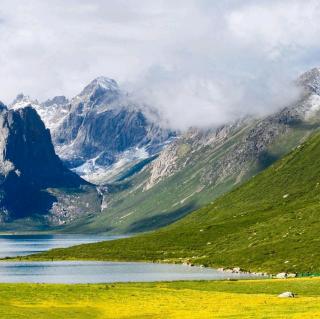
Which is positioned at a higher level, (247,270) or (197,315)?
(197,315)

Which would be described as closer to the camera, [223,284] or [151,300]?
[151,300]

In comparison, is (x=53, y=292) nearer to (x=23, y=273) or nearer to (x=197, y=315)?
(x=197, y=315)

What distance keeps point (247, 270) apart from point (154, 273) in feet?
83.3

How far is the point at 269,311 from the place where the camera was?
237 ft

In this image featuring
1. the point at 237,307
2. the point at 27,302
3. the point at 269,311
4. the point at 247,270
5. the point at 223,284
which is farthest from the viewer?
the point at 247,270

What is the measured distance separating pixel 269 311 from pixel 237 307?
8.44 metres

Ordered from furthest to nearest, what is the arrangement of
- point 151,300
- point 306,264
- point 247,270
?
point 247,270
point 306,264
point 151,300

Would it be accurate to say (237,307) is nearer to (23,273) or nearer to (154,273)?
(154,273)

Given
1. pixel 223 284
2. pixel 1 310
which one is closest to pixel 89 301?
pixel 1 310

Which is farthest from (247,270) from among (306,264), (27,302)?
(27,302)

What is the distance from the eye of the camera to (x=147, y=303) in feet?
291

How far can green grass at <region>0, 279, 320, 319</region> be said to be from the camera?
73562 millimetres

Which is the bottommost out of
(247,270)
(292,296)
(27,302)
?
(247,270)

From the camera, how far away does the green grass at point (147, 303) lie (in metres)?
73.6
